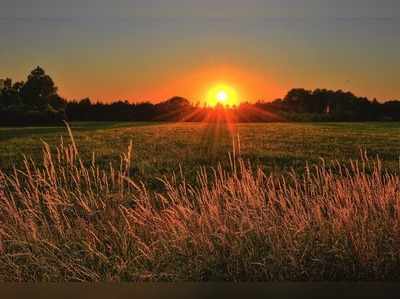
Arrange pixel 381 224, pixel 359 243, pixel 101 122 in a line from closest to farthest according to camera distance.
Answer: pixel 359 243 → pixel 381 224 → pixel 101 122

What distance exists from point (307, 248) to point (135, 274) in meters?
1.22

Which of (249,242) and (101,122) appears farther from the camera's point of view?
(101,122)

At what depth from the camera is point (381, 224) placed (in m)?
4.25

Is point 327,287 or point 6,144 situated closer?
point 327,287

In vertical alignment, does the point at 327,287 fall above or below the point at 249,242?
above

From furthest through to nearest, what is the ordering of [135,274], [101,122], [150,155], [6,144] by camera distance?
1. [101,122]
2. [6,144]
3. [150,155]
4. [135,274]

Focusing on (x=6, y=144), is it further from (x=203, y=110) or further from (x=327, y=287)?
(x=203, y=110)

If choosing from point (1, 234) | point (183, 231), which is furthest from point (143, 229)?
point (1, 234)

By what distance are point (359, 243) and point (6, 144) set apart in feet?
70.7

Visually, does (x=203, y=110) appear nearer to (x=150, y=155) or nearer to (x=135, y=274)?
(x=150, y=155)

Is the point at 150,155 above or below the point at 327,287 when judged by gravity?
below

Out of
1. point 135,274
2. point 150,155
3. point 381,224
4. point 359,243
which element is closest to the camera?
point 135,274

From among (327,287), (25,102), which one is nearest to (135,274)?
(327,287)

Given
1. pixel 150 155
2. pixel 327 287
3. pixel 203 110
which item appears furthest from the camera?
pixel 203 110
